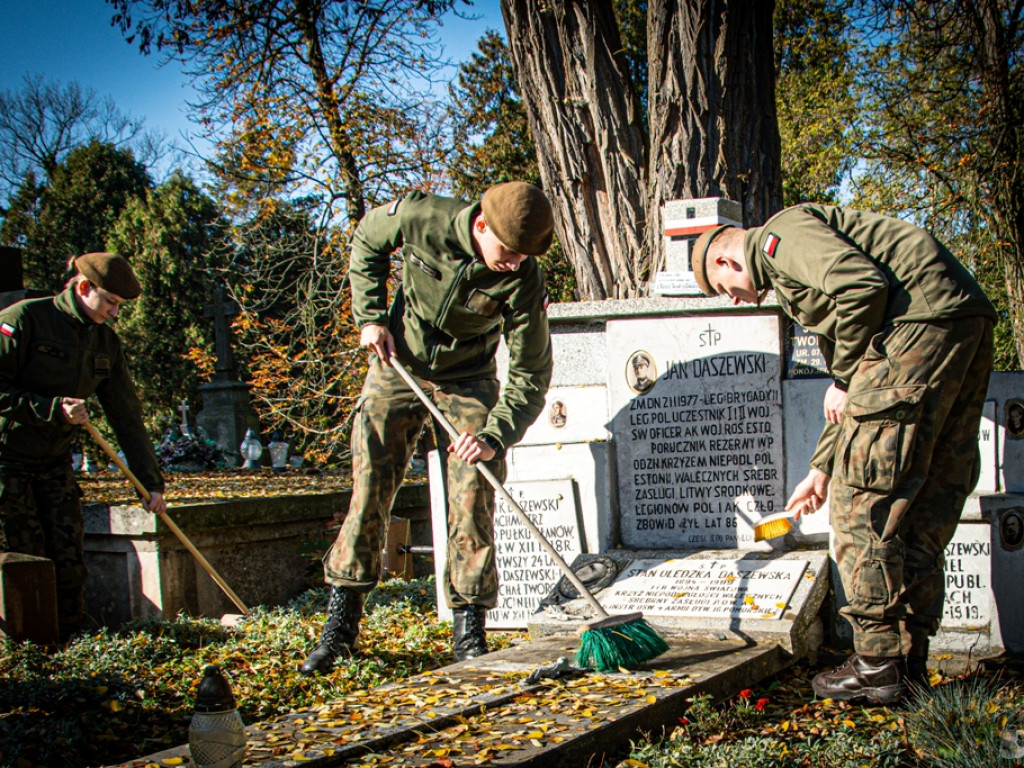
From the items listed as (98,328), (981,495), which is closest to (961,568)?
(981,495)

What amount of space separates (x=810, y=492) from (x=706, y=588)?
2.98 feet

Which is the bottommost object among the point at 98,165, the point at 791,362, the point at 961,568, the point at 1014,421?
the point at 961,568

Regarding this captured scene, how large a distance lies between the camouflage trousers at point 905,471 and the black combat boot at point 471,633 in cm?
162

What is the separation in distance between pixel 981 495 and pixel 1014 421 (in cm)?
50

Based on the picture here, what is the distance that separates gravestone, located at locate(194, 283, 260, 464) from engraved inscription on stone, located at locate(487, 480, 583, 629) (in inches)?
477

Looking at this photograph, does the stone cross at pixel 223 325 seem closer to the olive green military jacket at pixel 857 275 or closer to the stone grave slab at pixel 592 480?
the stone grave slab at pixel 592 480

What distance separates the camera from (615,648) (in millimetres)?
3672

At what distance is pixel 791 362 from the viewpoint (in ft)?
17.0

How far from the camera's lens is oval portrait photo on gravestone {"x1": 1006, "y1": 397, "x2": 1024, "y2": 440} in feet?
15.4

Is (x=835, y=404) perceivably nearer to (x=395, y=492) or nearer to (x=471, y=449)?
(x=471, y=449)

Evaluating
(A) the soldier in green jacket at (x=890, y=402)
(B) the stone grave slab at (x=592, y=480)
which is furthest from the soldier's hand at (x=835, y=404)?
(B) the stone grave slab at (x=592, y=480)

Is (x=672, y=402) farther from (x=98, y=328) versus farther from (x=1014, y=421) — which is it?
(x=98, y=328)

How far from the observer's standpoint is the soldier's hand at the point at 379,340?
4.31 m

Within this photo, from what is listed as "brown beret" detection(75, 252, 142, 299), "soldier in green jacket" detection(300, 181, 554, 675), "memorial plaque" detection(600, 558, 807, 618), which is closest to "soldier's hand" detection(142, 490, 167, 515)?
"brown beret" detection(75, 252, 142, 299)
